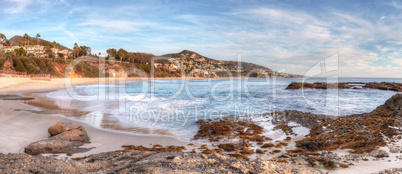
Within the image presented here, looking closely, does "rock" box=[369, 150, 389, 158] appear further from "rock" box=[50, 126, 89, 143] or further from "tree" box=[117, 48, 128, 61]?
"tree" box=[117, 48, 128, 61]

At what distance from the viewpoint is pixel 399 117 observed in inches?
296

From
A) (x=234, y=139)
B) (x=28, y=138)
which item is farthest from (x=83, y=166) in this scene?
(x=234, y=139)

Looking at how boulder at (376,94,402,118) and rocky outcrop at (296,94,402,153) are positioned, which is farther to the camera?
boulder at (376,94,402,118)

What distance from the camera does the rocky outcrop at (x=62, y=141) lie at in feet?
17.6

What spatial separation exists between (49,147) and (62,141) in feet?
1.44

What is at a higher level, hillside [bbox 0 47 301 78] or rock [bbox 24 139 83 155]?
hillside [bbox 0 47 301 78]

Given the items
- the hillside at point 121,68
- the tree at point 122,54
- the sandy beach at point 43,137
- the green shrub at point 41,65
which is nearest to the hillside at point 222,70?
the hillside at point 121,68

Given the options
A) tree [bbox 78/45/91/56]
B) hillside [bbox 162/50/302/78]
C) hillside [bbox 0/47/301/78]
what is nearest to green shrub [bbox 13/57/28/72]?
hillside [bbox 0/47/301/78]

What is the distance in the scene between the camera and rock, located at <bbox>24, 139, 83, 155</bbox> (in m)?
5.32

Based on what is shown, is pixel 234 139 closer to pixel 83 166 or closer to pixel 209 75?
pixel 83 166

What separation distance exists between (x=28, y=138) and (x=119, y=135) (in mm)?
2829

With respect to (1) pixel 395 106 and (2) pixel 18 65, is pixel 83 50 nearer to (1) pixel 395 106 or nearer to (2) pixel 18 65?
(2) pixel 18 65

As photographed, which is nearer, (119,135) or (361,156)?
(361,156)

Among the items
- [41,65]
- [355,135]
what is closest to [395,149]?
[355,135]
